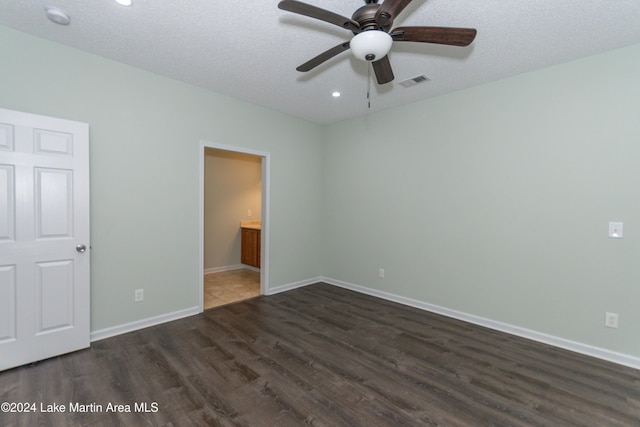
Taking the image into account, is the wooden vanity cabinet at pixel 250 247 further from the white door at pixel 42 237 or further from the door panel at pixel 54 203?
the door panel at pixel 54 203

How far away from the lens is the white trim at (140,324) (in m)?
2.79

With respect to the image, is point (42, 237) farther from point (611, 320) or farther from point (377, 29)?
point (611, 320)

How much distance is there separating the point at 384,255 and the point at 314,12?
3235 millimetres

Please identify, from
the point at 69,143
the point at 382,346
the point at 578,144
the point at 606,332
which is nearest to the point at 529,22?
the point at 578,144

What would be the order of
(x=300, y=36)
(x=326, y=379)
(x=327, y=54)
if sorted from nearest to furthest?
(x=327, y=54), (x=326, y=379), (x=300, y=36)

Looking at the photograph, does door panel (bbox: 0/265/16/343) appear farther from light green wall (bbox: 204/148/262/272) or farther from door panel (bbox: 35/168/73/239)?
light green wall (bbox: 204/148/262/272)

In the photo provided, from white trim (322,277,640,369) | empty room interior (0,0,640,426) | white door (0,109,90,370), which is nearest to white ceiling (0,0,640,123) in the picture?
empty room interior (0,0,640,426)

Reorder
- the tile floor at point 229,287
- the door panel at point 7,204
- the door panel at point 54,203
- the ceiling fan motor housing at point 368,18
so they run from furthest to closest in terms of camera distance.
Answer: the tile floor at point 229,287, the door panel at point 54,203, the door panel at point 7,204, the ceiling fan motor housing at point 368,18

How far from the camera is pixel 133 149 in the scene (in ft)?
9.77

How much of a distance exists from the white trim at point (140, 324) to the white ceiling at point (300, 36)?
2677mm

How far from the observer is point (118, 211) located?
2895 mm

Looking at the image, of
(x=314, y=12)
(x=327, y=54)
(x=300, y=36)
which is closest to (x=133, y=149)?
(x=300, y=36)

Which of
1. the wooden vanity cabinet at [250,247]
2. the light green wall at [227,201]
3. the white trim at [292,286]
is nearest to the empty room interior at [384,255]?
the white trim at [292,286]

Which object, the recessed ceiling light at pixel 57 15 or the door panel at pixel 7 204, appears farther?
the door panel at pixel 7 204
